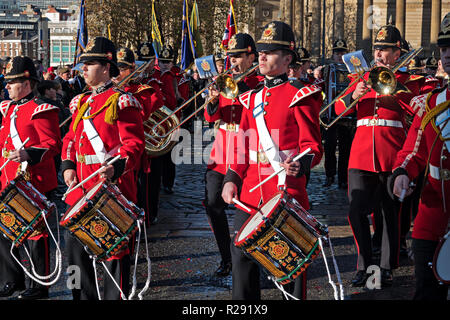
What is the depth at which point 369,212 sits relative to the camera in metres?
7.11

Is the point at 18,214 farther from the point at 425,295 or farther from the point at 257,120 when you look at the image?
the point at 425,295

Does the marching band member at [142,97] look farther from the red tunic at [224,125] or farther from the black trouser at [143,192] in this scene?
the red tunic at [224,125]

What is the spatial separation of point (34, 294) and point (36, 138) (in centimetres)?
135

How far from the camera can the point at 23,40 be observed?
552ft

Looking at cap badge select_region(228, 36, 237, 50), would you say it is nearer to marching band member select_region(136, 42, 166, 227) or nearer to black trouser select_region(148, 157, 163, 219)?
marching band member select_region(136, 42, 166, 227)

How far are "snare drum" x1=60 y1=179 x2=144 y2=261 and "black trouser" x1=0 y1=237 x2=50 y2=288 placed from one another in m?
1.46

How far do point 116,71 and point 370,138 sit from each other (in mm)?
2645

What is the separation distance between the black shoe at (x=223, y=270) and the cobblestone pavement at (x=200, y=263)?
0.07 meters

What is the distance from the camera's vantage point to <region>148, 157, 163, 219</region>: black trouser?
991 centimetres

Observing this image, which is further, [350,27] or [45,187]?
[350,27]

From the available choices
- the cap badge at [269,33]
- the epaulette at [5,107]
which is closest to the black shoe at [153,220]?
the epaulette at [5,107]

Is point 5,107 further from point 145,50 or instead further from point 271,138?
point 145,50

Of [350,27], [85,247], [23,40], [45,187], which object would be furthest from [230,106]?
[23,40]

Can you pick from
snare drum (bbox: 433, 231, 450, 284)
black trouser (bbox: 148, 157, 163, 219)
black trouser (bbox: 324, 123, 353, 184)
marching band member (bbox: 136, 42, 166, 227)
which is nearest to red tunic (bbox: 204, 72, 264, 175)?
marching band member (bbox: 136, 42, 166, 227)
